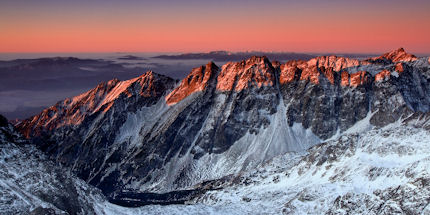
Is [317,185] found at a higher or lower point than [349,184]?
lower

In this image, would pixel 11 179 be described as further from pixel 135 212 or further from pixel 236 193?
pixel 236 193

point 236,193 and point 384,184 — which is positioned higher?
point 384,184

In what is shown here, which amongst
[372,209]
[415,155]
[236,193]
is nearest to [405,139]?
[415,155]

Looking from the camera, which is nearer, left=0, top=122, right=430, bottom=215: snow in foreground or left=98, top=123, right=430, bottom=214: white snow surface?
left=0, top=122, right=430, bottom=215: snow in foreground

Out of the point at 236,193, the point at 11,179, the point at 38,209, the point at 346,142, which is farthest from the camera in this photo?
the point at 236,193

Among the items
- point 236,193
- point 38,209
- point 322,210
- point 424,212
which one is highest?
point 38,209

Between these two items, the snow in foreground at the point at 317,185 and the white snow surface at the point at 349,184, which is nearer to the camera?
the snow in foreground at the point at 317,185

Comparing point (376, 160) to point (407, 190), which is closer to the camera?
point (407, 190)

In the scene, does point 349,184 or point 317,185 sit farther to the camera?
point 317,185

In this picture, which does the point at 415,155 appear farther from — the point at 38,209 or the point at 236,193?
the point at 38,209

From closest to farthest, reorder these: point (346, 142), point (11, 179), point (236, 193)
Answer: point (11, 179), point (346, 142), point (236, 193)
